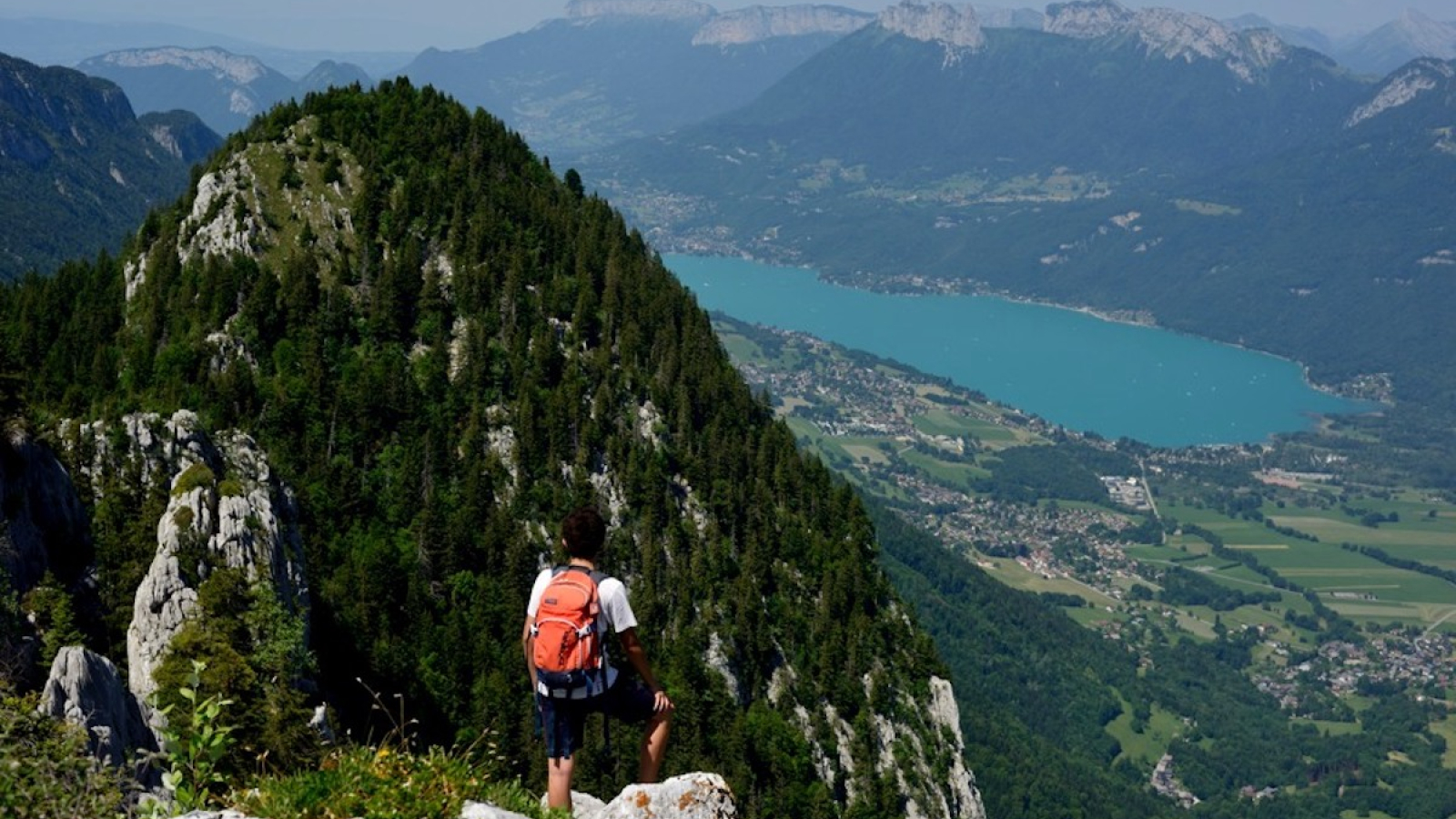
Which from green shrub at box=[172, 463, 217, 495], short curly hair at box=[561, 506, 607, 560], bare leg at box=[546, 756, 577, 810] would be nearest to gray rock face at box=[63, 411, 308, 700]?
green shrub at box=[172, 463, 217, 495]

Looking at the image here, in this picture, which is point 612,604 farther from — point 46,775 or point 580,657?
point 46,775

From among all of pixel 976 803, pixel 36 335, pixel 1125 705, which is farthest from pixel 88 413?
pixel 1125 705

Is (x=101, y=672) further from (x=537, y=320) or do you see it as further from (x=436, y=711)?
(x=537, y=320)

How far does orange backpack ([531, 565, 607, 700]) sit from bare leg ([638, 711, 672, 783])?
1.03 meters

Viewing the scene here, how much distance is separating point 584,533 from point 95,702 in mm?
12308

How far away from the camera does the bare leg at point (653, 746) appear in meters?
12.2

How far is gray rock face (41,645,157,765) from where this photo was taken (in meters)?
18.4

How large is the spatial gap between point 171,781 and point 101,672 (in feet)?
43.9

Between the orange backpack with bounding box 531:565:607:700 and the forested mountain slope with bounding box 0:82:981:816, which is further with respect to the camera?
the forested mountain slope with bounding box 0:82:981:816

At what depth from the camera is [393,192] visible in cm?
8388

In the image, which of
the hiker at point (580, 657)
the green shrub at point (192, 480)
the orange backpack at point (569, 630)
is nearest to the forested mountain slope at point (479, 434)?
the green shrub at point (192, 480)

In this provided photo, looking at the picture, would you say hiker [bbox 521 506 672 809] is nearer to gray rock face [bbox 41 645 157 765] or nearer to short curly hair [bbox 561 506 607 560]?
short curly hair [bbox 561 506 607 560]

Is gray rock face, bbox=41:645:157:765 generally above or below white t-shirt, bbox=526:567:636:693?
below

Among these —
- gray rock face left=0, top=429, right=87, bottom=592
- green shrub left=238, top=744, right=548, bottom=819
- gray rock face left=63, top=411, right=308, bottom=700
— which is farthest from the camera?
gray rock face left=63, top=411, right=308, bottom=700
